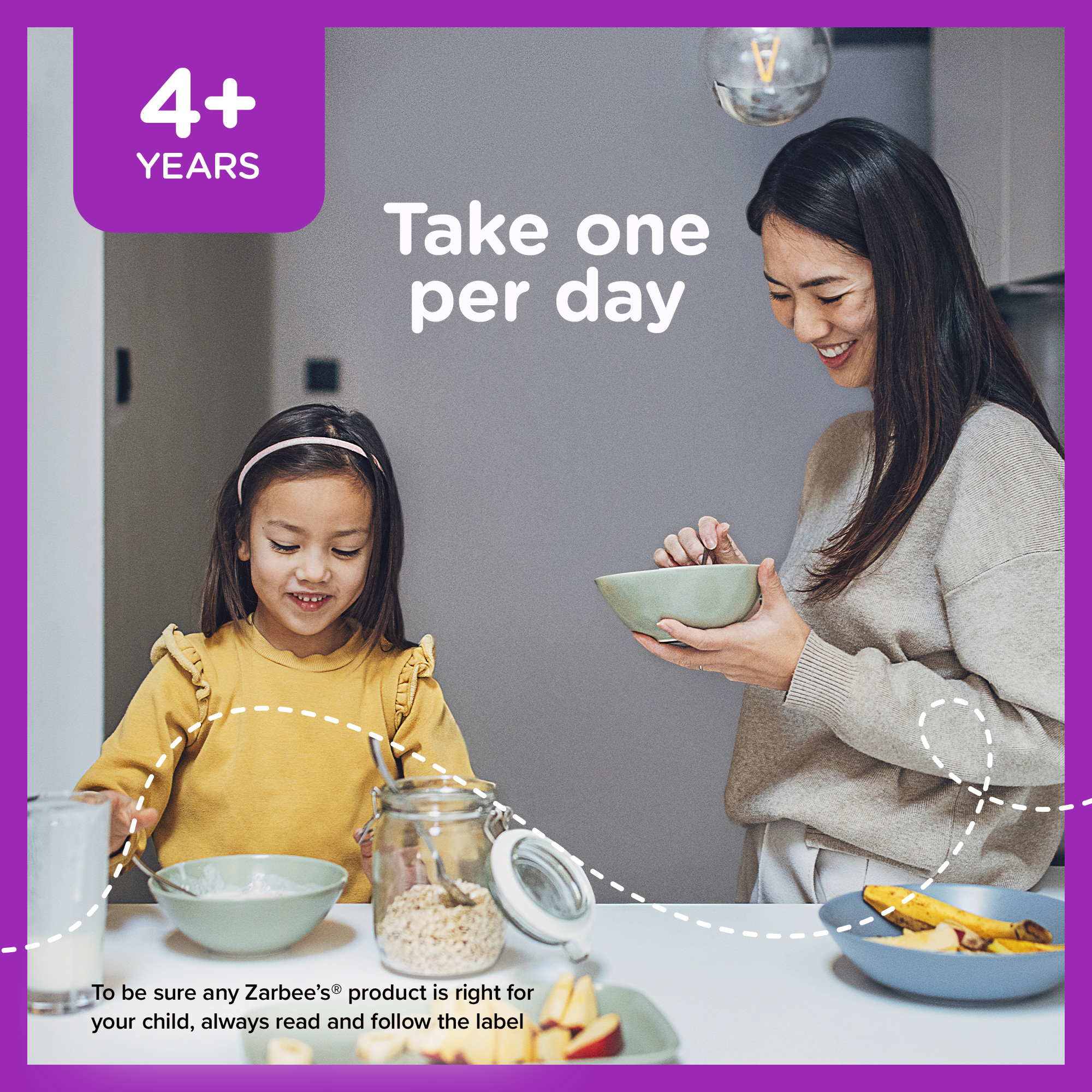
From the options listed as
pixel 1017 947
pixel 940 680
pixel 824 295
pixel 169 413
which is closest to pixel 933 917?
pixel 1017 947

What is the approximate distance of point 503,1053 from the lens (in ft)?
2.50

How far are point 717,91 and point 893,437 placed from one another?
33 centimetres

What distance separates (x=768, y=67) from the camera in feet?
2.95

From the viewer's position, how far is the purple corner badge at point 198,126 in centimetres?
88

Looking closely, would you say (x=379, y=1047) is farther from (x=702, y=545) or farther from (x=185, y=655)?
(x=702, y=545)

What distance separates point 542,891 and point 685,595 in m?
0.26

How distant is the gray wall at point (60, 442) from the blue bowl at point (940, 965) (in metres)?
0.65

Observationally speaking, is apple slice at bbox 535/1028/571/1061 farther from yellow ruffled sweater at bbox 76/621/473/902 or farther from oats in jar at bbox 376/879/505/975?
yellow ruffled sweater at bbox 76/621/473/902

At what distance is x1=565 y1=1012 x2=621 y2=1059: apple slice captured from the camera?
2.37ft

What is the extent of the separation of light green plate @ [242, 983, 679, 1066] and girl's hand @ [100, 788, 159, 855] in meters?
0.20

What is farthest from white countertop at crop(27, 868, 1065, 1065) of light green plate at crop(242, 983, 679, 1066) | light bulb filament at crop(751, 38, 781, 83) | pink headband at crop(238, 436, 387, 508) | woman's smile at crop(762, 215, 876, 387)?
light bulb filament at crop(751, 38, 781, 83)

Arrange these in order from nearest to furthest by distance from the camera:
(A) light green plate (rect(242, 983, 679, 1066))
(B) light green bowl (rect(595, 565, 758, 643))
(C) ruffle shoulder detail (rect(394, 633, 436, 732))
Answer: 1. (A) light green plate (rect(242, 983, 679, 1066))
2. (B) light green bowl (rect(595, 565, 758, 643))
3. (C) ruffle shoulder detail (rect(394, 633, 436, 732))

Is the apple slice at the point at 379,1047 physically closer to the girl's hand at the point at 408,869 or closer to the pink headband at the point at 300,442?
the girl's hand at the point at 408,869

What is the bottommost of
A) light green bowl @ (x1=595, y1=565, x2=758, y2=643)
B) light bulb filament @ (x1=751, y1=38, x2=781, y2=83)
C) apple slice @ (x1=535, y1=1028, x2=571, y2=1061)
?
apple slice @ (x1=535, y1=1028, x2=571, y2=1061)
